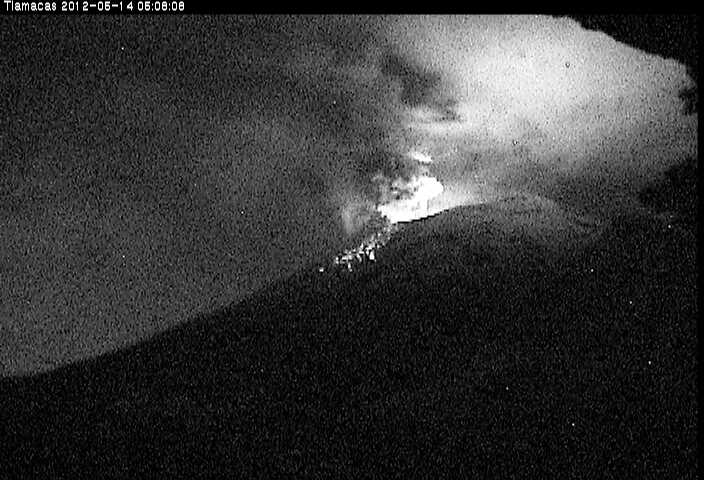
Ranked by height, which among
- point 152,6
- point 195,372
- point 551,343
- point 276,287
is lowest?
point 276,287

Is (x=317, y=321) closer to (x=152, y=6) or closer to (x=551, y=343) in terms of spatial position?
(x=551, y=343)

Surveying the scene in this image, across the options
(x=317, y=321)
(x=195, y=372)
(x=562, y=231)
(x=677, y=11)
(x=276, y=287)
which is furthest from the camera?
(x=562, y=231)

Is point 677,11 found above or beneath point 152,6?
above

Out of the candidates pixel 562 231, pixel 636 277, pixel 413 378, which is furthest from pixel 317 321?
pixel 562 231

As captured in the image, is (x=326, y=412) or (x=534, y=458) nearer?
(x=534, y=458)

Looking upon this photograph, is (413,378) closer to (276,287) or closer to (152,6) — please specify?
(276,287)

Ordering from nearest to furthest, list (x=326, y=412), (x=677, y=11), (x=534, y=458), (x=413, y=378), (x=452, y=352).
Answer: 1. (x=677, y=11)
2. (x=534, y=458)
3. (x=326, y=412)
4. (x=413, y=378)
5. (x=452, y=352)

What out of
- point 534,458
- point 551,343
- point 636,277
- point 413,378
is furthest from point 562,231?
point 534,458
